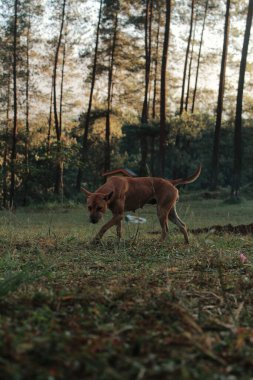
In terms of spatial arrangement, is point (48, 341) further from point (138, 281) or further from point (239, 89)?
point (239, 89)

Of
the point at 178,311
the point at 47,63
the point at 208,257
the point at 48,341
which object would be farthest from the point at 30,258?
the point at 47,63

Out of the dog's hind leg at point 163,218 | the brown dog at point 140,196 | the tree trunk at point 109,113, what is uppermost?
the tree trunk at point 109,113

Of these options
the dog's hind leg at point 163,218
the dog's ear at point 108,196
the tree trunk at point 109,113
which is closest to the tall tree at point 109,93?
the tree trunk at point 109,113

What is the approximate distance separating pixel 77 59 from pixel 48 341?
132 feet

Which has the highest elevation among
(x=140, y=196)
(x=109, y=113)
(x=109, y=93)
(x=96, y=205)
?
(x=109, y=93)

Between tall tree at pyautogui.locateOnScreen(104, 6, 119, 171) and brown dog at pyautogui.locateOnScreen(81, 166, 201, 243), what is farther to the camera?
tall tree at pyautogui.locateOnScreen(104, 6, 119, 171)

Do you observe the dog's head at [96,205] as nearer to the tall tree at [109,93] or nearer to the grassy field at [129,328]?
the grassy field at [129,328]

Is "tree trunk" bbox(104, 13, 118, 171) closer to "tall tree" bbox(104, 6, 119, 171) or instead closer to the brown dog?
"tall tree" bbox(104, 6, 119, 171)

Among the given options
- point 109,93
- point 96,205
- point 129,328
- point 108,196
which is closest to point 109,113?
point 109,93

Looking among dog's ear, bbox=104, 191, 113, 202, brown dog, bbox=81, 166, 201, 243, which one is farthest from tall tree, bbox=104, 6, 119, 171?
dog's ear, bbox=104, 191, 113, 202

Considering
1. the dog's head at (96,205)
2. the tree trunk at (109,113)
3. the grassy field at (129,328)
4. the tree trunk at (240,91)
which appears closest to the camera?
the grassy field at (129,328)

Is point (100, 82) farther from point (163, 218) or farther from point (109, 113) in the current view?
point (163, 218)

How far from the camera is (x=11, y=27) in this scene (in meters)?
36.8

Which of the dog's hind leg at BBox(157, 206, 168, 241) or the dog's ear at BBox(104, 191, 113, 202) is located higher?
the dog's ear at BBox(104, 191, 113, 202)
